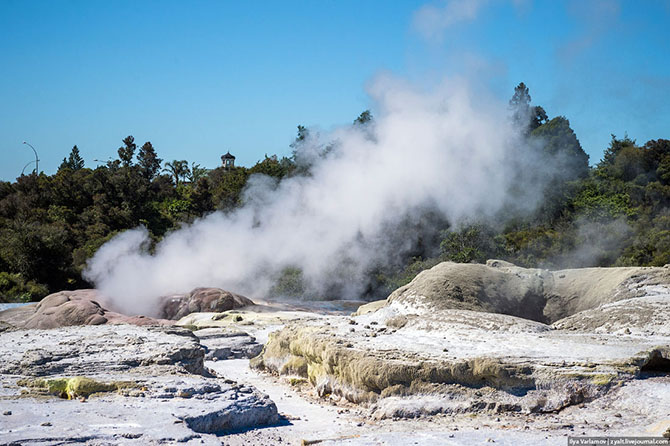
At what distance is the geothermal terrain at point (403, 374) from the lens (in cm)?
665

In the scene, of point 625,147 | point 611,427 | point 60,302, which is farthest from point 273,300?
point 625,147

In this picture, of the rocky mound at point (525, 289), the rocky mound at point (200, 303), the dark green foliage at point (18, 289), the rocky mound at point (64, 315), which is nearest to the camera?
the rocky mound at point (525, 289)

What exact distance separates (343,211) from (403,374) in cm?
1478

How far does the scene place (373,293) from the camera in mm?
27172

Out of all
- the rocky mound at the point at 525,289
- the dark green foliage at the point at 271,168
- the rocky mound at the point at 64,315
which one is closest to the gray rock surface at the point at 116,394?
the rocky mound at the point at 525,289

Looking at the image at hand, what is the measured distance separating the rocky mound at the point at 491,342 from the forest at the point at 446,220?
10056 mm

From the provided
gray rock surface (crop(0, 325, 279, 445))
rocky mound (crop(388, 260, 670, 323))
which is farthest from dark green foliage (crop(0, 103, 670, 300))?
gray rock surface (crop(0, 325, 279, 445))

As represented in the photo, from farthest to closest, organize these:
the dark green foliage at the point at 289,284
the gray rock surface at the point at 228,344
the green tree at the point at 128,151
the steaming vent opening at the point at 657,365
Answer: the green tree at the point at 128,151 < the dark green foliage at the point at 289,284 < the gray rock surface at the point at 228,344 < the steaming vent opening at the point at 657,365

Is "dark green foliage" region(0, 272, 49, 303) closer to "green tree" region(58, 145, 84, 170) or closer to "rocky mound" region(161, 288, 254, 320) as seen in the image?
"rocky mound" region(161, 288, 254, 320)

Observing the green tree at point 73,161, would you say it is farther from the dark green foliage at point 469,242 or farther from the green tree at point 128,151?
the dark green foliage at point 469,242

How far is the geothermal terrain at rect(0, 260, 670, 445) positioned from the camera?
665 cm

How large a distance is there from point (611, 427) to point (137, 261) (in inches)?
824

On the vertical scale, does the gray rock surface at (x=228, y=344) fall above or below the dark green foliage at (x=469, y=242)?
below

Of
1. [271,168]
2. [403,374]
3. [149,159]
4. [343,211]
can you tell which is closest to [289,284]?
[343,211]
